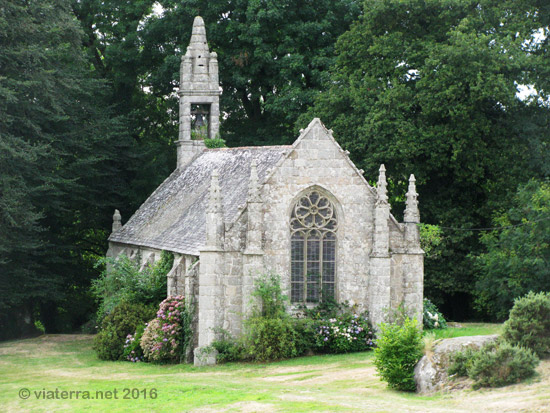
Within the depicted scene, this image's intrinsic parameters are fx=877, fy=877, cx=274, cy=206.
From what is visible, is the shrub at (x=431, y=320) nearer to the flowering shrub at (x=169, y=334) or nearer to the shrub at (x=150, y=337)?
the flowering shrub at (x=169, y=334)

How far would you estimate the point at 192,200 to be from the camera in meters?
33.8

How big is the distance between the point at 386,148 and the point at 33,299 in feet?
56.0

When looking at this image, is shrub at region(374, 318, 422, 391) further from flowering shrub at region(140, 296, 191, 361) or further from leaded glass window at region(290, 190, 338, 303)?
flowering shrub at region(140, 296, 191, 361)

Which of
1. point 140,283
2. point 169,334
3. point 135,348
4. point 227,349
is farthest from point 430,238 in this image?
point 135,348

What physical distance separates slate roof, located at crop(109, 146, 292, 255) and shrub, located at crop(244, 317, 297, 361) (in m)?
3.06

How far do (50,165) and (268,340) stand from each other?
14.8 m

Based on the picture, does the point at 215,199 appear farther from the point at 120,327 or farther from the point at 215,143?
the point at 215,143

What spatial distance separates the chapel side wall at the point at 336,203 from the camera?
26891mm

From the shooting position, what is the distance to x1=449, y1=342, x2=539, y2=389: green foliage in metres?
17.5

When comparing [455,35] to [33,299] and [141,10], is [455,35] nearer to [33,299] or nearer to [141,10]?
[141,10]

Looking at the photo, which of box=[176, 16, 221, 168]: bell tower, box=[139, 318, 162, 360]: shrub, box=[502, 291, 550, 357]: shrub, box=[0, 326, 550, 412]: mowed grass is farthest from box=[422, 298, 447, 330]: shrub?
box=[176, 16, 221, 168]: bell tower

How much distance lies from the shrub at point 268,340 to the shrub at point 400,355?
6.45 metres

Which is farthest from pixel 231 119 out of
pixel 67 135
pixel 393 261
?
pixel 393 261

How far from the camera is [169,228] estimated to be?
33.3 meters
